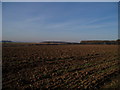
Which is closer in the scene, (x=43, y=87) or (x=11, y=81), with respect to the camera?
(x=43, y=87)

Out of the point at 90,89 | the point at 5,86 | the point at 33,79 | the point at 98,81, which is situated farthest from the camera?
the point at 33,79

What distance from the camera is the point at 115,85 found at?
493 cm

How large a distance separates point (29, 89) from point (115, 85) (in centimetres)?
416

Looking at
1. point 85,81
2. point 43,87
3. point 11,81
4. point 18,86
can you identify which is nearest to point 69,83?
point 85,81

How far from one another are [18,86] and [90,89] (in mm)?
3475

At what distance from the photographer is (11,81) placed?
5.48 metres

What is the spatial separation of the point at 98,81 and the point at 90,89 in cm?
100

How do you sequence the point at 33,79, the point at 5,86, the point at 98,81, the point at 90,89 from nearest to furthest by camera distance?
the point at 90,89 → the point at 5,86 → the point at 98,81 → the point at 33,79

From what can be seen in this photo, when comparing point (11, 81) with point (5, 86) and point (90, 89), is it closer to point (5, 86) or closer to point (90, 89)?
point (5, 86)

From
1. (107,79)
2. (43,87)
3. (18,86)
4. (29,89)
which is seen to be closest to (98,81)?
(107,79)

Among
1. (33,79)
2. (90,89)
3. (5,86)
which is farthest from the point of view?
(33,79)

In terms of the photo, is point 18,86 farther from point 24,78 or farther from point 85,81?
point 85,81

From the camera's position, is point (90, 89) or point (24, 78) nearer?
point (90, 89)

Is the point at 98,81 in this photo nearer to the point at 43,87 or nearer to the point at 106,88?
the point at 106,88
